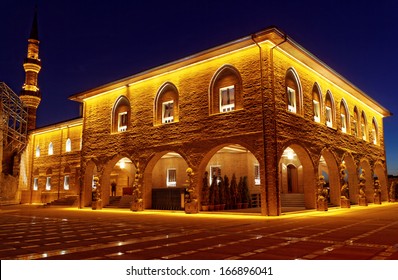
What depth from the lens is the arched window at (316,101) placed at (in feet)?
62.5

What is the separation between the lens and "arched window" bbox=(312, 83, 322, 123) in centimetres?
1905

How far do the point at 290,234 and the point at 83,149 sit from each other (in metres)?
17.6

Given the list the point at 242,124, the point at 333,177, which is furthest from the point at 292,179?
the point at 242,124

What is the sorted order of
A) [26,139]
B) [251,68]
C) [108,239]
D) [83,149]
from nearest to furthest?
[108,239] < [251,68] < [83,149] < [26,139]

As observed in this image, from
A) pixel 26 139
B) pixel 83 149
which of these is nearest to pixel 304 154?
pixel 83 149

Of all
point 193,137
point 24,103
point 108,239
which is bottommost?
point 108,239

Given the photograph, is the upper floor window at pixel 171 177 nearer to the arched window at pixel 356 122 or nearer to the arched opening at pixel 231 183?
the arched opening at pixel 231 183

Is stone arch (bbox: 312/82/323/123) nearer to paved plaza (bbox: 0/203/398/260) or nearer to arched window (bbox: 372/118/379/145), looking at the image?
arched window (bbox: 372/118/379/145)

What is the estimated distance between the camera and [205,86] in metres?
17.4

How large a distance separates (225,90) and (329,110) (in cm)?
724

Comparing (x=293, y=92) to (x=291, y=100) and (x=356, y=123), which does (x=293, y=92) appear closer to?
(x=291, y=100)

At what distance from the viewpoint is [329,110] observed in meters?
20.7

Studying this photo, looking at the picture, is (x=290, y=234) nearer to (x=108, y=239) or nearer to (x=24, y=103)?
(x=108, y=239)

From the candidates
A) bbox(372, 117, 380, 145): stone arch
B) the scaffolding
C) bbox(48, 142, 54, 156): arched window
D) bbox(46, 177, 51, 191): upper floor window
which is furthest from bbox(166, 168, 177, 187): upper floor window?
bbox(372, 117, 380, 145): stone arch
